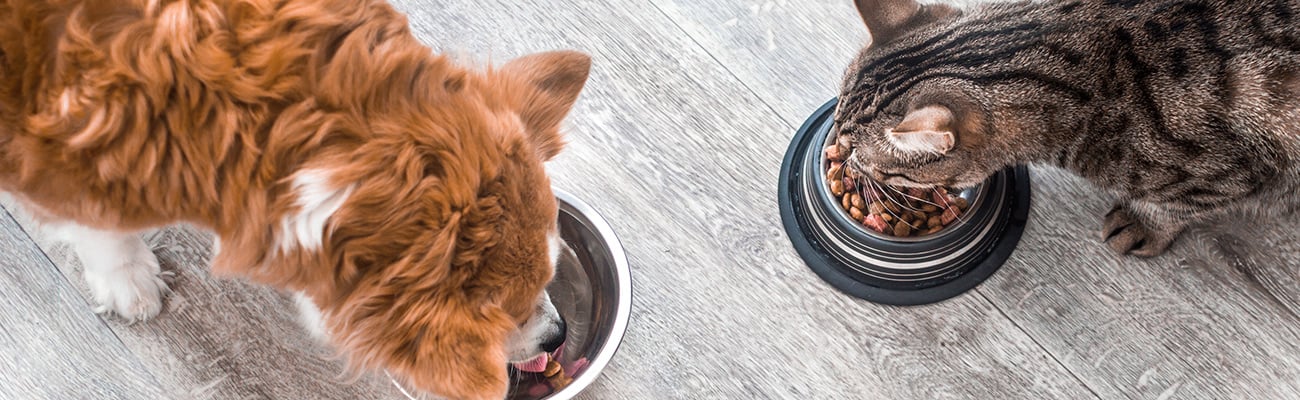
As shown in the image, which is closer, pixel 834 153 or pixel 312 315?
pixel 312 315

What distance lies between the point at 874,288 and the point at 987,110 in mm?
483

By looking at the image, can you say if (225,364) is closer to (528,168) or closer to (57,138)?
(57,138)

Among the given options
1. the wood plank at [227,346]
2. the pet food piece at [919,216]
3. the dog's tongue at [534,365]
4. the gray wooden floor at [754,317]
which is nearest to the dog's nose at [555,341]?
the dog's tongue at [534,365]

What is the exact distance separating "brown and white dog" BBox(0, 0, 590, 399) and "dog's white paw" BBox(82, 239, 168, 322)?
0.66 m

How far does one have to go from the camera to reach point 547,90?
121cm

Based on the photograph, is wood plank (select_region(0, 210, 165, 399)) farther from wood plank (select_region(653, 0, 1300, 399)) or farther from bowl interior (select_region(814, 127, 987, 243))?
wood plank (select_region(653, 0, 1300, 399))

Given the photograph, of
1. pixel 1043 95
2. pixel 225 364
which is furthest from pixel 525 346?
pixel 1043 95

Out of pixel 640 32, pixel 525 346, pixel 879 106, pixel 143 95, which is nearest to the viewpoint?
pixel 143 95

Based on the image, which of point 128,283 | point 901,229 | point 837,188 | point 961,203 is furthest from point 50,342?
point 961,203

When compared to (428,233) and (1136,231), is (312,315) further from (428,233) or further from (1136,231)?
(1136,231)

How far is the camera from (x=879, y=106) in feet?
5.12

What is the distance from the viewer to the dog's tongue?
161 cm

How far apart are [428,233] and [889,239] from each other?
99cm

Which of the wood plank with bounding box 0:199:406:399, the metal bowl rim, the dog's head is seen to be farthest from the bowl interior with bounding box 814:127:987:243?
the wood plank with bounding box 0:199:406:399
